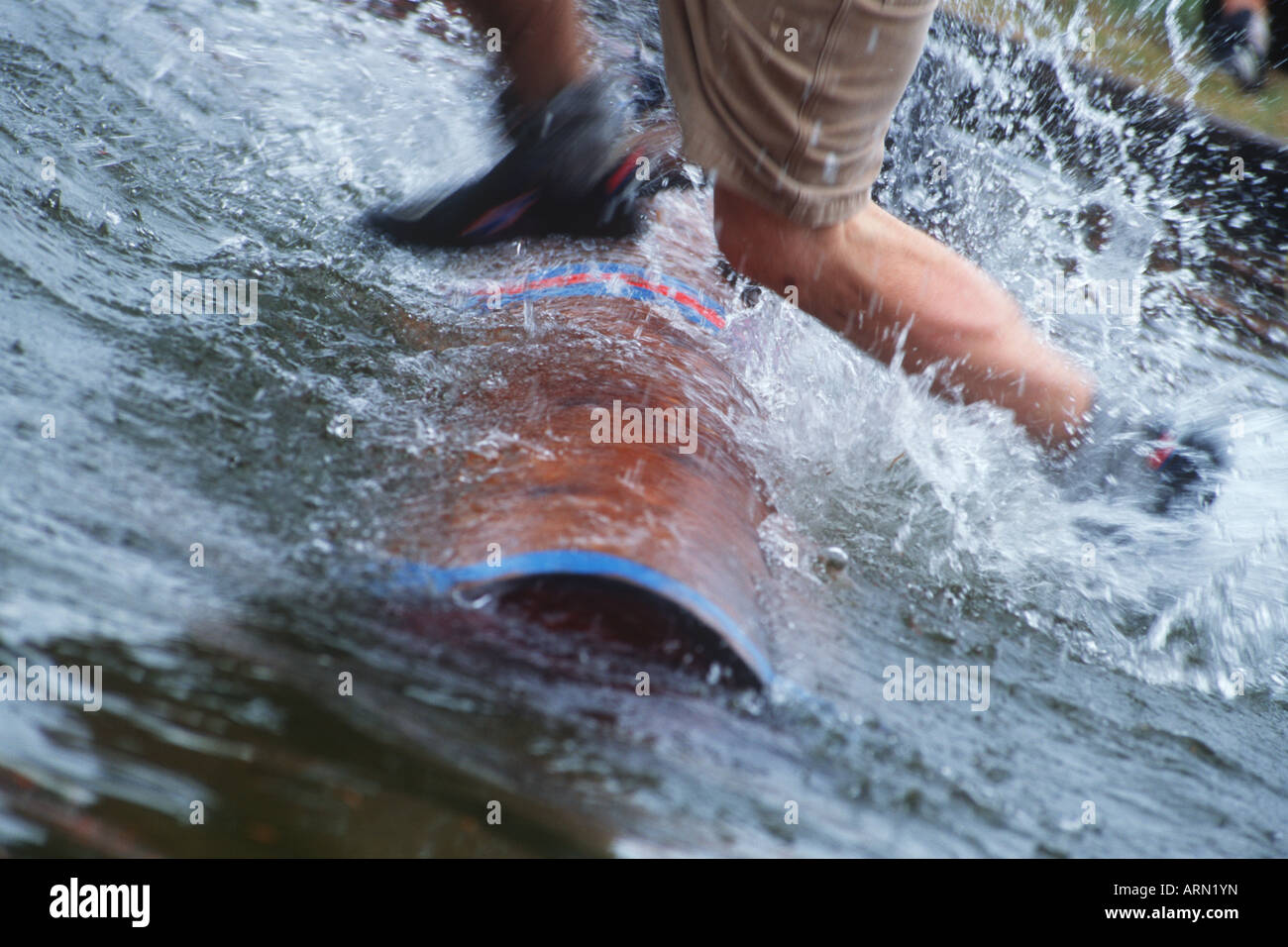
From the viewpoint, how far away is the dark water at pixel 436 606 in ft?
4.11

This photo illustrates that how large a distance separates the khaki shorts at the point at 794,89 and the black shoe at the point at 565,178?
488 mm

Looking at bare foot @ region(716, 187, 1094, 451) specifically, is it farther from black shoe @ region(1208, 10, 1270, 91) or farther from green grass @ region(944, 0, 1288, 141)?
green grass @ region(944, 0, 1288, 141)

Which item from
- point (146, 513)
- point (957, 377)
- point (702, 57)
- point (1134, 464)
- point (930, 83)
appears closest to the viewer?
point (146, 513)

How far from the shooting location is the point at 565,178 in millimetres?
2475

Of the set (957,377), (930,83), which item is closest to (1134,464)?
(957,377)

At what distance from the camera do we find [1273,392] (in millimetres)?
3666

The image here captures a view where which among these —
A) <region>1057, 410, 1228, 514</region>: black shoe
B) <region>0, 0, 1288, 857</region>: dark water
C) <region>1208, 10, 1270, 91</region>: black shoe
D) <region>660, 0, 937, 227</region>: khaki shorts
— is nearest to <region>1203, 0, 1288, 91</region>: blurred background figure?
<region>1208, 10, 1270, 91</region>: black shoe

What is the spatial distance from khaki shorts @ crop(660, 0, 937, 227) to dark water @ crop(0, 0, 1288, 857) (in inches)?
19.6

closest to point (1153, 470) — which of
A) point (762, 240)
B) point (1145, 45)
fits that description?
point (762, 240)

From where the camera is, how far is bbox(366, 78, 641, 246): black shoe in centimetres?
247

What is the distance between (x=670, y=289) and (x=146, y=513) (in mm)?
1187

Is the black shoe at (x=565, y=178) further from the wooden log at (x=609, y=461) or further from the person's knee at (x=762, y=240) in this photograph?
the person's knee at (x=762, y=240)
